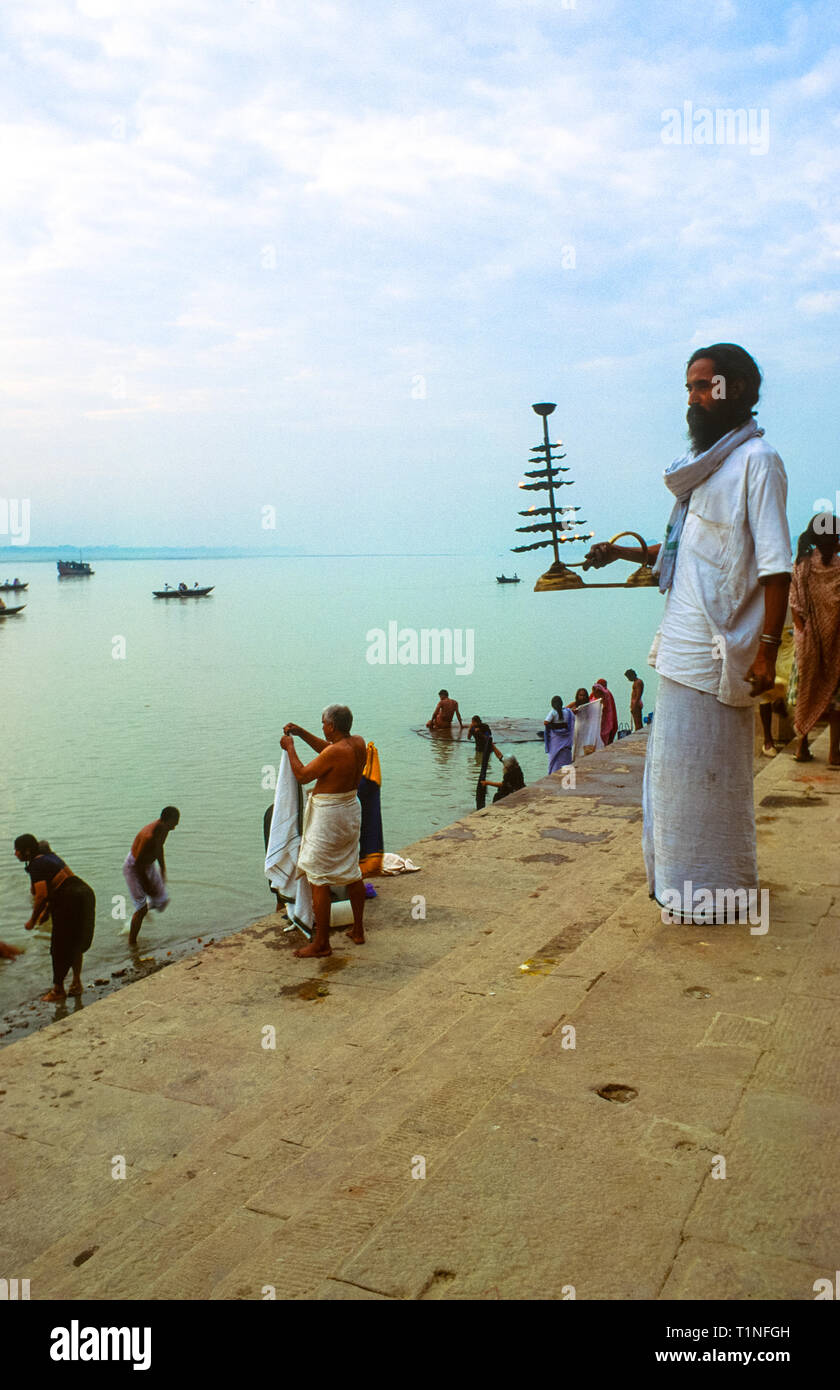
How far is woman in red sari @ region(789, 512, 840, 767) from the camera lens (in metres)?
7.11

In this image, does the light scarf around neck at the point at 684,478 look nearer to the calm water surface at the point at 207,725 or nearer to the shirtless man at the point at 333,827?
the shirtless man at the point at 333,827

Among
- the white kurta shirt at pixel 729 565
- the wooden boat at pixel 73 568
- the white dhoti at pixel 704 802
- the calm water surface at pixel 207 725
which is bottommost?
the calm water surface at pixel 207 725

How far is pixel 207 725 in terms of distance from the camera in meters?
29.0

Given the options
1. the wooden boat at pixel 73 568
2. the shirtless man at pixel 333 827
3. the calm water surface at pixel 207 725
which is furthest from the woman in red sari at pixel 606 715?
the wooden boat at pixel 73 568

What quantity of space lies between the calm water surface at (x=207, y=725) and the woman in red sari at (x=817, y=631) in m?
5.56

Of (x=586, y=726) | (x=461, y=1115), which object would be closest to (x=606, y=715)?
(x=586, y=726)

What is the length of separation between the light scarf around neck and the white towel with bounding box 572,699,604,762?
32.0 feet

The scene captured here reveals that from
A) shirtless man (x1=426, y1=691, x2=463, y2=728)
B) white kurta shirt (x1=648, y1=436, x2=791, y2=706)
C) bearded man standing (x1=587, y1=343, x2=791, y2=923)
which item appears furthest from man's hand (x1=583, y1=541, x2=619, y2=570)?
shirtless man (x1=426, y1=691, x2=463, y2=728)

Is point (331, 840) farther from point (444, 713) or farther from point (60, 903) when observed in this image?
point (444, 713)

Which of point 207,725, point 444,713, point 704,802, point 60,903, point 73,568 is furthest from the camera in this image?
point 73,568

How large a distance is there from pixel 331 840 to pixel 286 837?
555 millimetres

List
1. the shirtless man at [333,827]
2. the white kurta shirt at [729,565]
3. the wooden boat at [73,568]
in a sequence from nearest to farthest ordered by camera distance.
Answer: the white kurta shirt at [729,565]
the shirtless man at [333,827]
the wooden boat at [73,568]

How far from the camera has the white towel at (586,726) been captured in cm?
1384
